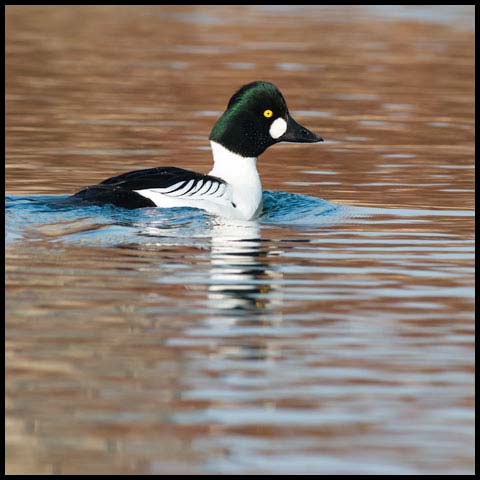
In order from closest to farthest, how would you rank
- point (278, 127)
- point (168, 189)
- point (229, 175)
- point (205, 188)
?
point (168, 189)
point (205, 188)
point (229, 175)
point (278, 127)

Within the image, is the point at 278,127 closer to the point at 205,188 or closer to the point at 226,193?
the point at 226,193

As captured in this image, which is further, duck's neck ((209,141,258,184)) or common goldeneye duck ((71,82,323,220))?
duck's neck ((209,141,258,184))

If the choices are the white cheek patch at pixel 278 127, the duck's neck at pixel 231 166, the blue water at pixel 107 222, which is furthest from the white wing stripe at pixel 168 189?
the white cheek patch at pixel 278 127

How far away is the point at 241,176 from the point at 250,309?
3.63 meters

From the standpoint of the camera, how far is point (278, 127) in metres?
12.4

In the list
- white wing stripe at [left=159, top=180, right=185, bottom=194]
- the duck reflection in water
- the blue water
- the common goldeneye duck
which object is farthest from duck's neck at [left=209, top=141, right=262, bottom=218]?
white wing stripe at [left=159, top=180, right=185, bottom=194]

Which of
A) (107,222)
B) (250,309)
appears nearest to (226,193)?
(107,222)

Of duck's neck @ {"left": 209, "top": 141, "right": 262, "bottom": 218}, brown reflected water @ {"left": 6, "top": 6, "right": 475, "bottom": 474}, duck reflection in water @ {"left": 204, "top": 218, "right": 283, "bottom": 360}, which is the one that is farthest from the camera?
duck's neck @ {"left": 209, "top": 141, "right": 262, "bottom": 218}

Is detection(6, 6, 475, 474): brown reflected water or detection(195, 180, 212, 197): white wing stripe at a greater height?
detection(195, 180, 212, 197): white wing stripe

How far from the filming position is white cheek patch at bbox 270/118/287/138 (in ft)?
40.6

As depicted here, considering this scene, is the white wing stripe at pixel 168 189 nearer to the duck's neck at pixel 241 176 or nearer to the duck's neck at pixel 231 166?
the duck's neck at pixel 241 176

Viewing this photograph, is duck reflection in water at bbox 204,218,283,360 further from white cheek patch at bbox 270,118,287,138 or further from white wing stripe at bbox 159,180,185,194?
white cheek patch at bbox 270,118,287,138

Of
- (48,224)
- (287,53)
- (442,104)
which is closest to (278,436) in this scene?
(48,224)

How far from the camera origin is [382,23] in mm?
30219
